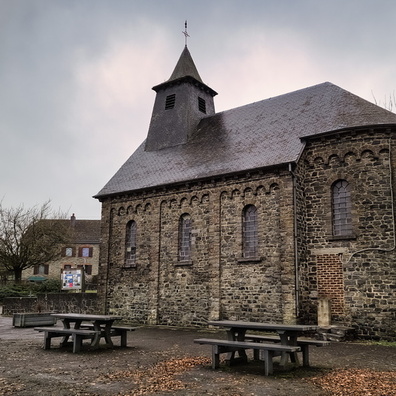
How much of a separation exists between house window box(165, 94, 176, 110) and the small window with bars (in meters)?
7.41

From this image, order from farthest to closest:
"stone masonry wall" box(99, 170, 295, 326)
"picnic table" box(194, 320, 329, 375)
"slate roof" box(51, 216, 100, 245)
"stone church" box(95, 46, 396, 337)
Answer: "slate roof" box(51, 216, 100, 245) < "stone masonry wall" box(99, 170, 295, 326) < "stone church" box(95, 46, 396, 337) < "picnic table" box(194, 320, 329, 375)

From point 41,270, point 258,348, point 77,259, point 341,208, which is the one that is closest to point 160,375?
point 258,348

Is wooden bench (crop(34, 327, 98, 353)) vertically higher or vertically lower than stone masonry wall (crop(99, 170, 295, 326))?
lower

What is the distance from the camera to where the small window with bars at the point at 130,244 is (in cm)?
2128

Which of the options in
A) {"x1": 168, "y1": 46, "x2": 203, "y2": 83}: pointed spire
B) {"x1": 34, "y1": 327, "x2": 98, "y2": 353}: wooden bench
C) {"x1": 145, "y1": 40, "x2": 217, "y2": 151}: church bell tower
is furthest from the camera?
{"x1": 168, "y1": 46, "x2": 203, "y2": 83}: pointed spire

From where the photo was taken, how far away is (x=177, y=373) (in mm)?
8695

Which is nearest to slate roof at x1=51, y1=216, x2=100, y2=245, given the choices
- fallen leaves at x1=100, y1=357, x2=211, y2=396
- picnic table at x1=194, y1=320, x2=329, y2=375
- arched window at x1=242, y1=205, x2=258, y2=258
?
arched window at x1=242, y1=205, x2=258, y2=258

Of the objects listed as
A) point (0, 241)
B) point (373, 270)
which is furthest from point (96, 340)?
point (0, 241)

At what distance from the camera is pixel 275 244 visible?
16.2m

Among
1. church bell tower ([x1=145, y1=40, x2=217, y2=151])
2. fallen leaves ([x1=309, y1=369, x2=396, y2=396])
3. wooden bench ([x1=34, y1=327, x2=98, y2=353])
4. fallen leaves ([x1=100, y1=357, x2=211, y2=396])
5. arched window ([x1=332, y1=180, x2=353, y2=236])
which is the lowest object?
fallen leaves ([x1=100, y1=357, x2=211, y2=396])

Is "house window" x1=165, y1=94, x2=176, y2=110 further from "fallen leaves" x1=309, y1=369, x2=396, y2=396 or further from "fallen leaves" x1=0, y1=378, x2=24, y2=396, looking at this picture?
"fallen leaves" x1=0, y1=378, x2=24, y2=396

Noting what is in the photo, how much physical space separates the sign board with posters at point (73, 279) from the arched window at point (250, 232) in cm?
1203

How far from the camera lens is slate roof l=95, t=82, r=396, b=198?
17.0 metres

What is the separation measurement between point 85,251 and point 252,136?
1481 inches
